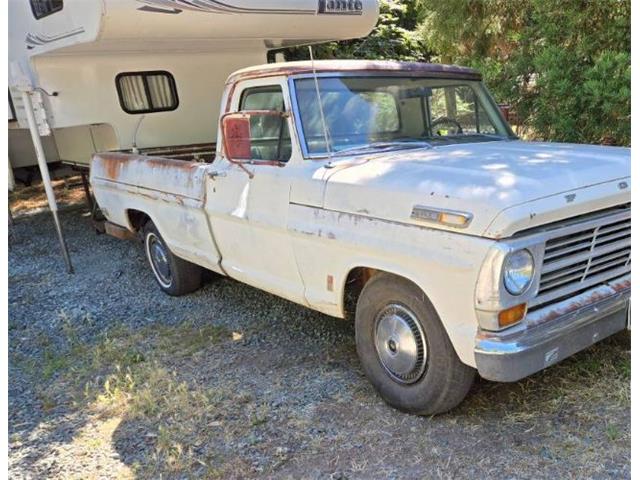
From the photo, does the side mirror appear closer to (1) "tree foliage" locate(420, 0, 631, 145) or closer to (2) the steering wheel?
(2) the steering wheel

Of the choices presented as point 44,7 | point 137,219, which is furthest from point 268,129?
point 44,7

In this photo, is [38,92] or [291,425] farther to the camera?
[38,92]

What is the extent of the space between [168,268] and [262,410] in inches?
97.6

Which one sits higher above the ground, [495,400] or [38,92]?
[38,92]

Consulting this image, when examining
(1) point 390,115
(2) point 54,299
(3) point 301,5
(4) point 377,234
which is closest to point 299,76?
(1) point 390,115

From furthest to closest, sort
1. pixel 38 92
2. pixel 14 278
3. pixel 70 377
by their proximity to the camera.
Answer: pixel 14 278 < pixel 38 92 < pixel 70 377

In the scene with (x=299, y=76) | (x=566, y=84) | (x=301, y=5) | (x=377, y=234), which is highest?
(x=301, y=5)

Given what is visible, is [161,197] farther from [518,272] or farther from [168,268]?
[518,272]

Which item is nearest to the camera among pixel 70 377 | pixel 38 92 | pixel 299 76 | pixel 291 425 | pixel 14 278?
pixel 291 425

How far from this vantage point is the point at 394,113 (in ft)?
13.5

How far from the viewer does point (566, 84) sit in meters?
6.30

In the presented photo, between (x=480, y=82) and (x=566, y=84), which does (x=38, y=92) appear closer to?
(x=480, y=82)

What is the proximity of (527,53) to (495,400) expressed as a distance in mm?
5350

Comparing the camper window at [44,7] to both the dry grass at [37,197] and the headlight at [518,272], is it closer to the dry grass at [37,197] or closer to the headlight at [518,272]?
the dry grass at [37,197]
